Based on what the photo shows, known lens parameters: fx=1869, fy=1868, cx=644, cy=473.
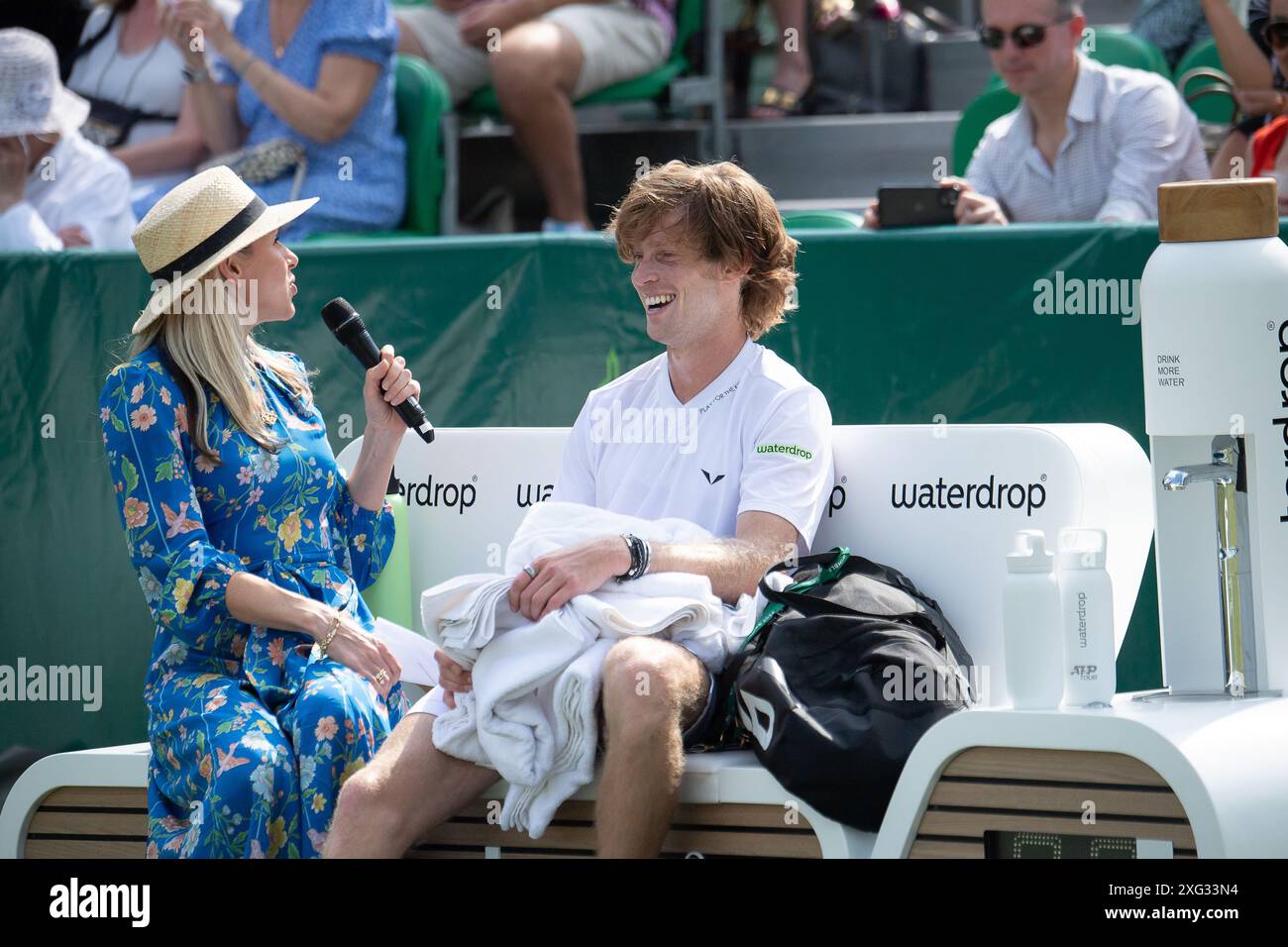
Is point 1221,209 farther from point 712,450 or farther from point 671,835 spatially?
point 671,835

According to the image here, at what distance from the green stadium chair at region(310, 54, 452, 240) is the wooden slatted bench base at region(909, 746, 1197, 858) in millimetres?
3623

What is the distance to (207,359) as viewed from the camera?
148 inches

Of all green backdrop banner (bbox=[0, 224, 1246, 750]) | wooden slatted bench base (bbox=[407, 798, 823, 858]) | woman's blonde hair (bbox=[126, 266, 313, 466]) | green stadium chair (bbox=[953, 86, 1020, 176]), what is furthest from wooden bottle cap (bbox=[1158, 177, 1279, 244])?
green stadium chair (bbox=[953, 86, 1020, 176])

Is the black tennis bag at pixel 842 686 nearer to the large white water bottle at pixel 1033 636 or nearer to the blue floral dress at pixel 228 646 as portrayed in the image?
the large white water bottle at pixel 1033 636

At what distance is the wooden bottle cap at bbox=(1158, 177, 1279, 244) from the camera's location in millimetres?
3230

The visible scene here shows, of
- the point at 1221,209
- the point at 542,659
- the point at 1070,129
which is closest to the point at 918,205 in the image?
the point at 1070,129

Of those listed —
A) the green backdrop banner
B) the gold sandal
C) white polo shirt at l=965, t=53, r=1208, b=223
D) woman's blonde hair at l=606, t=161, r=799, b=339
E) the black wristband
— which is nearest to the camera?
the black wristband

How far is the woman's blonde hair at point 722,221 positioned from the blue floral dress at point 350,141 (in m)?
2.36

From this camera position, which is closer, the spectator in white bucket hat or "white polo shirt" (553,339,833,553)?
Result: "white polo shirt" (553,339,833,553)

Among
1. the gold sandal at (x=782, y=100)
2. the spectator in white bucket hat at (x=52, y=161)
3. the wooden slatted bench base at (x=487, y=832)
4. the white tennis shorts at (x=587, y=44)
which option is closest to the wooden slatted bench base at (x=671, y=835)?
the wooden slatted bench base at (x=487, y=832)

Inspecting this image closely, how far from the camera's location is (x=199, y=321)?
3.78 metres

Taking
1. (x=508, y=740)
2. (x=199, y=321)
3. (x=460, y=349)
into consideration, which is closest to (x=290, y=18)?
(x=460, y=349)

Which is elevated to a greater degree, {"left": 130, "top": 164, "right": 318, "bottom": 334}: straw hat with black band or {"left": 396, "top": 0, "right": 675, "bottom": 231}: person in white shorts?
→ {"left": 396, "top": 0, "right": 675, "bottom": 231}: person in white shorts

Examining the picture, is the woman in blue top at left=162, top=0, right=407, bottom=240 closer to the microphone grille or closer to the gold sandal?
the gold sandal
